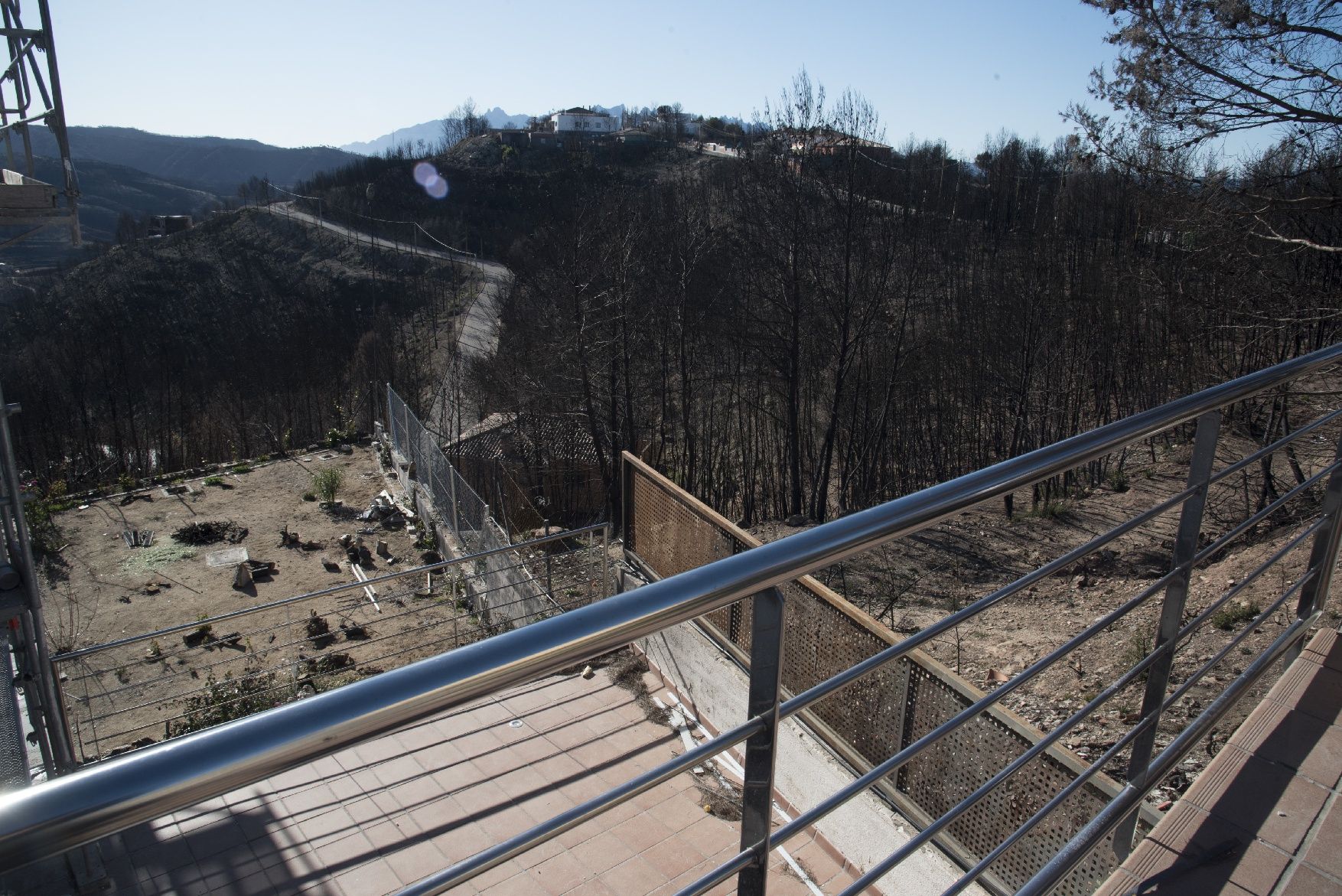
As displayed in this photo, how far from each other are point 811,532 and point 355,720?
1.72ft

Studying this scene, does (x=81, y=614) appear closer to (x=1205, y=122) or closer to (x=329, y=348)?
(x=1205, y=122)

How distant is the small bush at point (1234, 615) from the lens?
5.55 m

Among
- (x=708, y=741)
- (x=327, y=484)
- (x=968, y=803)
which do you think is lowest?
(x=327, y=484)

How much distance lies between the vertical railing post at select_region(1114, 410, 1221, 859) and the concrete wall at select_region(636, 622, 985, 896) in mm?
1962

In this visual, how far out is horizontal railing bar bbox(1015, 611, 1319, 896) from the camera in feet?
4.89

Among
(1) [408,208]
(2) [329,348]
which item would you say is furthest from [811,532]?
(1) [408,208]

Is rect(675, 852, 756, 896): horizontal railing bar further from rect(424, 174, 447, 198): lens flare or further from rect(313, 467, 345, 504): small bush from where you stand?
rect(424, 174, 447, 198): lens flare

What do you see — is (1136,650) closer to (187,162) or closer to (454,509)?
(454,509)

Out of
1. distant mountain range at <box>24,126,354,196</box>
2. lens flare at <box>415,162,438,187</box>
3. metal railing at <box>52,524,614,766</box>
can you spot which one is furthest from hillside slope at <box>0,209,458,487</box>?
distant mountain range at <box>24,126,354,196</box>

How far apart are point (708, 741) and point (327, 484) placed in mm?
14794

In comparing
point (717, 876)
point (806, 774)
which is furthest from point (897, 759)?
point (806, 774)

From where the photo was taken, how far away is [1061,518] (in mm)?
12320

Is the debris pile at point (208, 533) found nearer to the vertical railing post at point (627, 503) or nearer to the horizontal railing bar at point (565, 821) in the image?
the vertical railing post at point (627, 503)

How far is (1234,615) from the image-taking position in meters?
5.62
